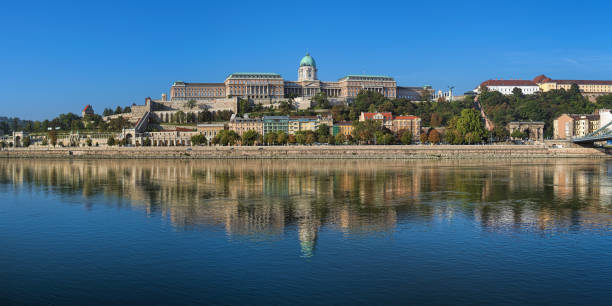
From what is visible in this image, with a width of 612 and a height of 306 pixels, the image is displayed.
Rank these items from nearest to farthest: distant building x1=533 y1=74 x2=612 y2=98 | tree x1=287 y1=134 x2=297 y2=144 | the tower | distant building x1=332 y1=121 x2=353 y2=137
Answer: tree x1=287 y1=134 x2=297 y2=144
distant building x1=332 y1=121 x2=353 y2=137
distant building x1=533 y1=74 x2=612 y2=98
the tower

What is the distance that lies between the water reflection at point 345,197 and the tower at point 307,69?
63496mm

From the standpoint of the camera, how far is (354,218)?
15.0 m

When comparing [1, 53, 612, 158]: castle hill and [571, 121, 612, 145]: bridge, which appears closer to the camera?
[571, 121, 612, 145]: bridge

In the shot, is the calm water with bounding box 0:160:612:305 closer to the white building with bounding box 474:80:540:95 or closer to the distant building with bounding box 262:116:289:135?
the distant building with bounding box 262:116:289:135

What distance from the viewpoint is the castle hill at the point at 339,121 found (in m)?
51.3

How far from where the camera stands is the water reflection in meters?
14.2

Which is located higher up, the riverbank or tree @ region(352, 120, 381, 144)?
tree @ region(352, 120, 381, 144)

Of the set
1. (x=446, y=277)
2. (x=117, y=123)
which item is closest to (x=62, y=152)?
(x=117, y=123)

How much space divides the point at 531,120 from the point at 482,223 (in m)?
57.8

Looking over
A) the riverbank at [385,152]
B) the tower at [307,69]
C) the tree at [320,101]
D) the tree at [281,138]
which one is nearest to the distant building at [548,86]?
A: the tree at [320,101]

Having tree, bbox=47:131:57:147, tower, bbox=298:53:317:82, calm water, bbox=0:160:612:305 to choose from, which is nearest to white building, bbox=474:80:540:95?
tower, bbox=298:53:317:82

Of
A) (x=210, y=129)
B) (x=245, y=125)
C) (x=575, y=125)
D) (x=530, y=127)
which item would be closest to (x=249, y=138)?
(x=245, y=125)

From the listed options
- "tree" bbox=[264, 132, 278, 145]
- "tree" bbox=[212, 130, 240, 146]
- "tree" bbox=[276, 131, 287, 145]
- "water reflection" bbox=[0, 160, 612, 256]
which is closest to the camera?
"water reflection" bbox=[0, 160, 612, 256]

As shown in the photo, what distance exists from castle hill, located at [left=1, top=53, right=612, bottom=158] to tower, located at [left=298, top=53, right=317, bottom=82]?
18 cm
